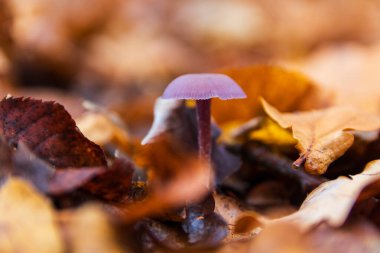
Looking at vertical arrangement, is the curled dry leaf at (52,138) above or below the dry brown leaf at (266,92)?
above

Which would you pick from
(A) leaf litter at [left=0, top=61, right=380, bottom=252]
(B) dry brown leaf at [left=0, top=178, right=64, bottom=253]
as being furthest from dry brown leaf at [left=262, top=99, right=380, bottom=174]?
(B) dry brown leaf at [left=0, top=178, right=64, bottom=253]

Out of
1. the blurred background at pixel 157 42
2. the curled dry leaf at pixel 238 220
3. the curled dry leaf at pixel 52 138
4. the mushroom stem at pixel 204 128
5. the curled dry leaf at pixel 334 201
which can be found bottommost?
the blurred background at pixel 157 42

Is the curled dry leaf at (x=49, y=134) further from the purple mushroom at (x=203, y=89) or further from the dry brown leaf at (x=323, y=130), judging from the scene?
the dry brown leaf at (x=323, y=130)

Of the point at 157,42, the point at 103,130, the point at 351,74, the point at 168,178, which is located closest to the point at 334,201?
the point at 168,178

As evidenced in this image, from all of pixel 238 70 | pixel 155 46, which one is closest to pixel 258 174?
pixel 238 70

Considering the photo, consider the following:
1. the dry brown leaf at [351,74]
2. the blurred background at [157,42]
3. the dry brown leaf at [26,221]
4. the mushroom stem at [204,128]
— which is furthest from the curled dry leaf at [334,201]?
the blurred background at [157,42]

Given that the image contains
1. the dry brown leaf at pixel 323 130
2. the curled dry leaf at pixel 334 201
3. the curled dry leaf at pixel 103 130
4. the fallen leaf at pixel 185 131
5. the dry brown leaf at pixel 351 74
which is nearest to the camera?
the curled dry leaf at pixel 334 201

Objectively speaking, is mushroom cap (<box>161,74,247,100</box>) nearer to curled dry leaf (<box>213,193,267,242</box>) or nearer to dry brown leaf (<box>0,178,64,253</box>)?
curled dry leaf (<box>213,193,267,242</box>)
